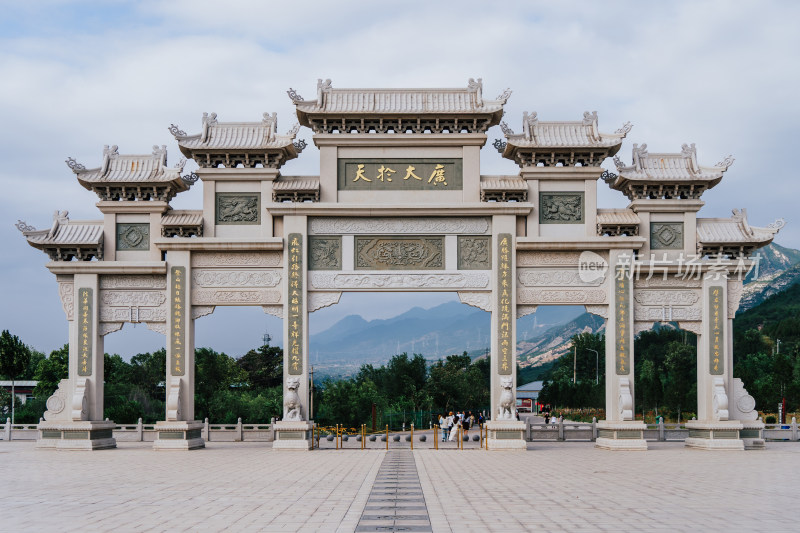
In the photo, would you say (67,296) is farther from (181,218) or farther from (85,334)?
(181,218)

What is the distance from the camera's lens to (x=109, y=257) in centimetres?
1564

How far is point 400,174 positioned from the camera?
51.3 feet

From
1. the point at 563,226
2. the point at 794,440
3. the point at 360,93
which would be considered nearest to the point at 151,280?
the point at 360,93

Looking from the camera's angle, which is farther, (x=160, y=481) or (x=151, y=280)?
(x=151, y=280)

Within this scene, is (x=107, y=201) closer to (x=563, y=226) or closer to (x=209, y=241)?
(x=209, y=241)

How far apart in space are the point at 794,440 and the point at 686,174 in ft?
23.8

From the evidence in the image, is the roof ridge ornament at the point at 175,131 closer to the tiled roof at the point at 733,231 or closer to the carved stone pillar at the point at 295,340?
→ the carved stone pillar at the point at 295,340

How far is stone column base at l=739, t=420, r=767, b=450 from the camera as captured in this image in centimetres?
1523

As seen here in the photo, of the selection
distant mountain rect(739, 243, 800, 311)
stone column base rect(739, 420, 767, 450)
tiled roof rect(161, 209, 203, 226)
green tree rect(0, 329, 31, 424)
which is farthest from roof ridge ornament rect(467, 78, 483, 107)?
distant mountain rect(739, 243, 800, 311)

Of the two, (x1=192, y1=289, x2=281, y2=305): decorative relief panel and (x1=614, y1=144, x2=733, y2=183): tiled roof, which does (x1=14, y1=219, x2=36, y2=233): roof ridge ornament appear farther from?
(x1=614, y1=144, x2=733, y2=183): tiled roof

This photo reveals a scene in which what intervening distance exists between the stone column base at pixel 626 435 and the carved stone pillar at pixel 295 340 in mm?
5559

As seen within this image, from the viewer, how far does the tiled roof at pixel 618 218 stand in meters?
15.4

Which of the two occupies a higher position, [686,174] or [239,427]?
[686,174]

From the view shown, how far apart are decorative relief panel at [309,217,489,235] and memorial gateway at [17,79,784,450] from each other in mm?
27
